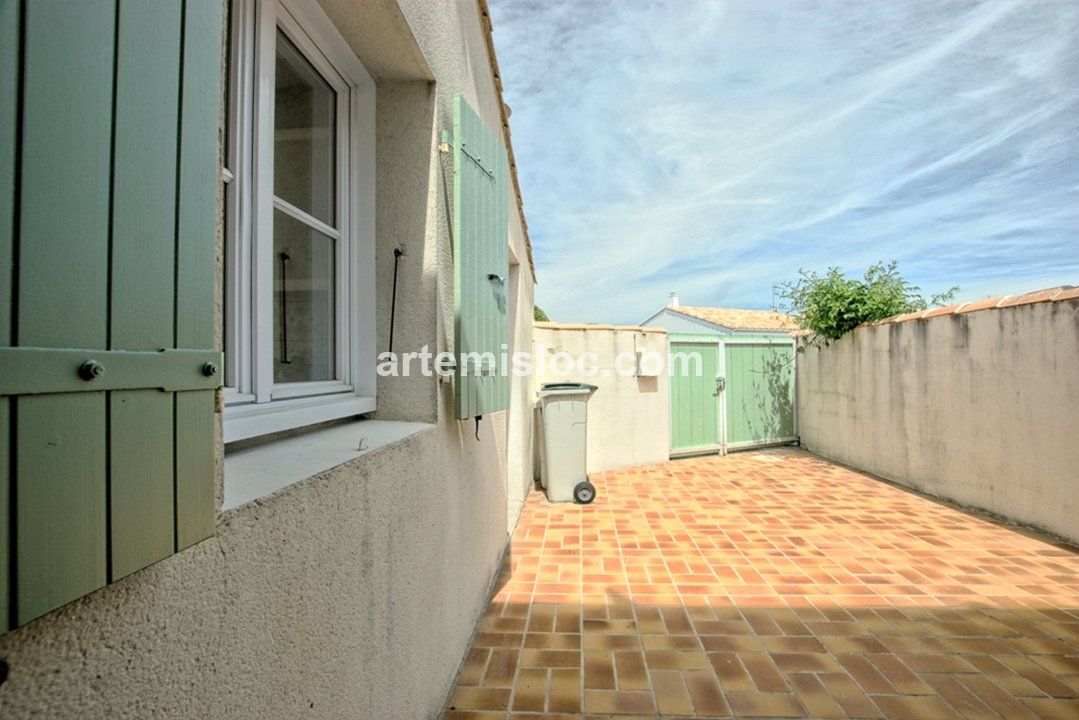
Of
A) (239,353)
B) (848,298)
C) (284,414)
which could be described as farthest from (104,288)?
(848,298)

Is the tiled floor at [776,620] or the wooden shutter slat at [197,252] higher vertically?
the wooden shutter slat at [197,252]

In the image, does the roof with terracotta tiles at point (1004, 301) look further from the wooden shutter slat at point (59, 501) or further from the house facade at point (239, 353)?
the wooden shutter slat at point (59, 501)

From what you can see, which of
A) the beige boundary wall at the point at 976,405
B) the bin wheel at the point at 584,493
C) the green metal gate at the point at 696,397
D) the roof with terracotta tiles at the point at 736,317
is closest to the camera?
the beige boundary wall at the point at 976,405

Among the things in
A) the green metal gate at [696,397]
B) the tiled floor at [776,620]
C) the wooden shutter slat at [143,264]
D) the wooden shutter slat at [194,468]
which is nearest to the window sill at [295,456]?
the wooden shutter slat at [194,468]

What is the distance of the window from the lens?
1.25 metres

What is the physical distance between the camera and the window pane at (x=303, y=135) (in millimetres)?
1564

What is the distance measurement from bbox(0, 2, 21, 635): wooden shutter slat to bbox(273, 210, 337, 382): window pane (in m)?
1.09

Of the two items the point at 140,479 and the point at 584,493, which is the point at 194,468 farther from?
the point at 584,493

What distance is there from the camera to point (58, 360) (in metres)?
0.47

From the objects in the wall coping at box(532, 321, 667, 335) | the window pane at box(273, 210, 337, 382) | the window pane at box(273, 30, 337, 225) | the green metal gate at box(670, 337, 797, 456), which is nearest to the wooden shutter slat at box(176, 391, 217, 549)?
the window pane at box(273, 210, 337, 382)

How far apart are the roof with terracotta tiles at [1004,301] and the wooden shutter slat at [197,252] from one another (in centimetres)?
599

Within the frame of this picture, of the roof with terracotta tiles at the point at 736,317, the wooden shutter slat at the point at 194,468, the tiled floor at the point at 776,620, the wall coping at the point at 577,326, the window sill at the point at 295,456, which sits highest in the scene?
the roof with terracotta tiles at the point at 736,317

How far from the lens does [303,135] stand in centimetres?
173

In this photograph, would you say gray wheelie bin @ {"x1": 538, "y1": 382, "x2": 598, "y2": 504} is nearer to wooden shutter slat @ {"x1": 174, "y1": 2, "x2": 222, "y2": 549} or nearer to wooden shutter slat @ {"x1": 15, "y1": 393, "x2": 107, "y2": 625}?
wooden shutter slat @ {"x1": 174, "y1": 2, "x2": 222, "y2": 549}
